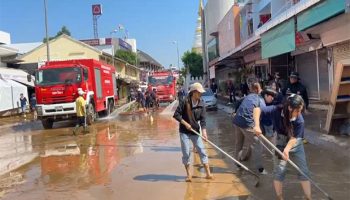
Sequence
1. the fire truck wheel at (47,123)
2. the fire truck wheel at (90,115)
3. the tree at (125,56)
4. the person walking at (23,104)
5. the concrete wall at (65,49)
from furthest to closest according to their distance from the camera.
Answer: the tree at (125,56) < the concrete wall at (65,49) < the person walking at (23,104) < the fire truck wheel at (47,123) < the fire truck wheel at (90,115)

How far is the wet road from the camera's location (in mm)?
7367

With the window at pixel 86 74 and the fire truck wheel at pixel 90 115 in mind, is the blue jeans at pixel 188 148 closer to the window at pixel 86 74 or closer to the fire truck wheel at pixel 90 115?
the fire truck wheel at pixel 90 115

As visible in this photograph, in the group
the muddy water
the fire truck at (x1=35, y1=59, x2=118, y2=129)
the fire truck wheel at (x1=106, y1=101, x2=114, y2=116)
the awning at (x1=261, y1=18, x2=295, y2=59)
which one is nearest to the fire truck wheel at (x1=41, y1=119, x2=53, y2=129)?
the fire truck at (x1=35, y1=59, x2=118, y2=129)

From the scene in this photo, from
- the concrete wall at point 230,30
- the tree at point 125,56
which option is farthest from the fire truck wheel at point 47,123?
the tree at point 125,56

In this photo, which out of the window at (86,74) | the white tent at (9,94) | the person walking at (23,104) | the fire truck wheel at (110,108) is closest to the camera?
the window at (86,74)

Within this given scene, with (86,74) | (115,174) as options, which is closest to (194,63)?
(86,74)

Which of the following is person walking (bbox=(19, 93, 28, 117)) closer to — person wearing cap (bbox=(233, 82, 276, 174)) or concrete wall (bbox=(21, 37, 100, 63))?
concrete wall (bbox=(21, 37, 100, 63))

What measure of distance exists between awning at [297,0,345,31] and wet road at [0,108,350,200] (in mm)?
4365

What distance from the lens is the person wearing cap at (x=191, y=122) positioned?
8.19 m

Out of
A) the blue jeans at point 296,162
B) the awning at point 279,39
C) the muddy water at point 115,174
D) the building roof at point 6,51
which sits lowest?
the muddy water at point 115,174

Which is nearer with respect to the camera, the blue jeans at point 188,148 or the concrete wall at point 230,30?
the blue jeans at point 188,148

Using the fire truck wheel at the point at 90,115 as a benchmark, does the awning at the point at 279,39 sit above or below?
above

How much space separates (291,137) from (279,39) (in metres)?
14.5

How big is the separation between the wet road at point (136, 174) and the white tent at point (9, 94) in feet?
65.6
